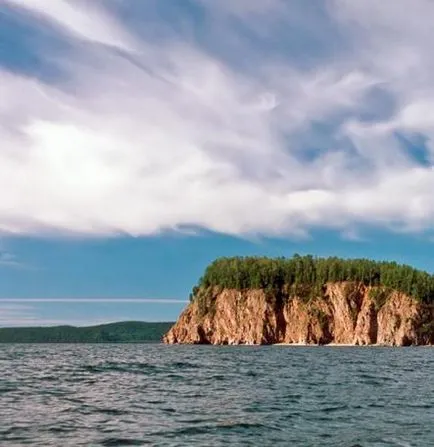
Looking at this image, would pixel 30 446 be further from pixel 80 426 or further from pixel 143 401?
pixel 143 401

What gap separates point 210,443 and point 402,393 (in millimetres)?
20585

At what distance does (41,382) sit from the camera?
4175 cm

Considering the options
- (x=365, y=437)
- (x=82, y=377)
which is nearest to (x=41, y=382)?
(x=82, y=377)

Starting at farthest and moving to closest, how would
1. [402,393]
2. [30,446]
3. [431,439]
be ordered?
1. [402,393]
2. [431,439]
3. [30,446]

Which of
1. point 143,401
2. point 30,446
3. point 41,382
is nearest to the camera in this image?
point 30,446

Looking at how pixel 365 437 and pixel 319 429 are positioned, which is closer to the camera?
pixel 365 437

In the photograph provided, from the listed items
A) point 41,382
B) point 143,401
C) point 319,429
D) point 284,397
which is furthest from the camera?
point 41,382

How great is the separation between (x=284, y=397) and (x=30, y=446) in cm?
1758

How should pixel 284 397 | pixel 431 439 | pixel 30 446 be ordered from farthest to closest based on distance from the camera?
1. pixel 284 397
2. pixel 431 439
3. pixel 30 446

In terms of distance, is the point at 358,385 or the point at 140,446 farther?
the point at 358,385

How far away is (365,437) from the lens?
22.3m

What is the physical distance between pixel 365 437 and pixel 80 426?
408 inches

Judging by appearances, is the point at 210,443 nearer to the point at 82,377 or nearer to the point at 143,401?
the point at 143,401

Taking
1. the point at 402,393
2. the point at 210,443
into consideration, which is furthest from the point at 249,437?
the point at 402,393
